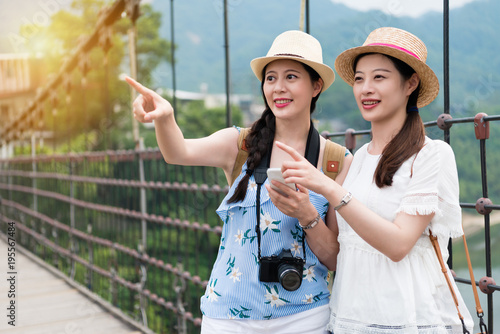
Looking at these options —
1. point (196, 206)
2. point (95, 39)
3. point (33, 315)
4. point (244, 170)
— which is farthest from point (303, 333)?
point (95, 39)

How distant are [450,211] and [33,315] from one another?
11.6 feet

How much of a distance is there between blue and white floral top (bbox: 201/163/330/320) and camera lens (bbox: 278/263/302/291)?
50 millimetres

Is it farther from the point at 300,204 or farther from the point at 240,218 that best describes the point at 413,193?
the point at 240,218

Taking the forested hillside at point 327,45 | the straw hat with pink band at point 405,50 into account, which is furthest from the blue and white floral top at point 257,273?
the forested hillside at point 327,45

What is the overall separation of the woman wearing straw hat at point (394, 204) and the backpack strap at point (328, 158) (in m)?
0.15

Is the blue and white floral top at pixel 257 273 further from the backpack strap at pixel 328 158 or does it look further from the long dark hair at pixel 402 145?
the long dark hair at pixel 402 145

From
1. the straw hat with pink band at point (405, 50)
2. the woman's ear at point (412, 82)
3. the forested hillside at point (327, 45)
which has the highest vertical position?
the forested hillside at point (327, 45)

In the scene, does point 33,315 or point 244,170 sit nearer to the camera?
point 244,170

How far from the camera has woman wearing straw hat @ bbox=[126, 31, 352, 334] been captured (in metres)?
1.28

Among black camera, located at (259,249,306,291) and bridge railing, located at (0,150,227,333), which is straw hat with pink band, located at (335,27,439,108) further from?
bridge railing, located at (0,150,227,333)

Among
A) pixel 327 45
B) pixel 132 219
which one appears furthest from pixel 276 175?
pixel 327 45

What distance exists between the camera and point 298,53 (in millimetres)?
1316

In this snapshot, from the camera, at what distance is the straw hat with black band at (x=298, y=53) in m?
1.32

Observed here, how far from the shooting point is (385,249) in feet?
3.33
